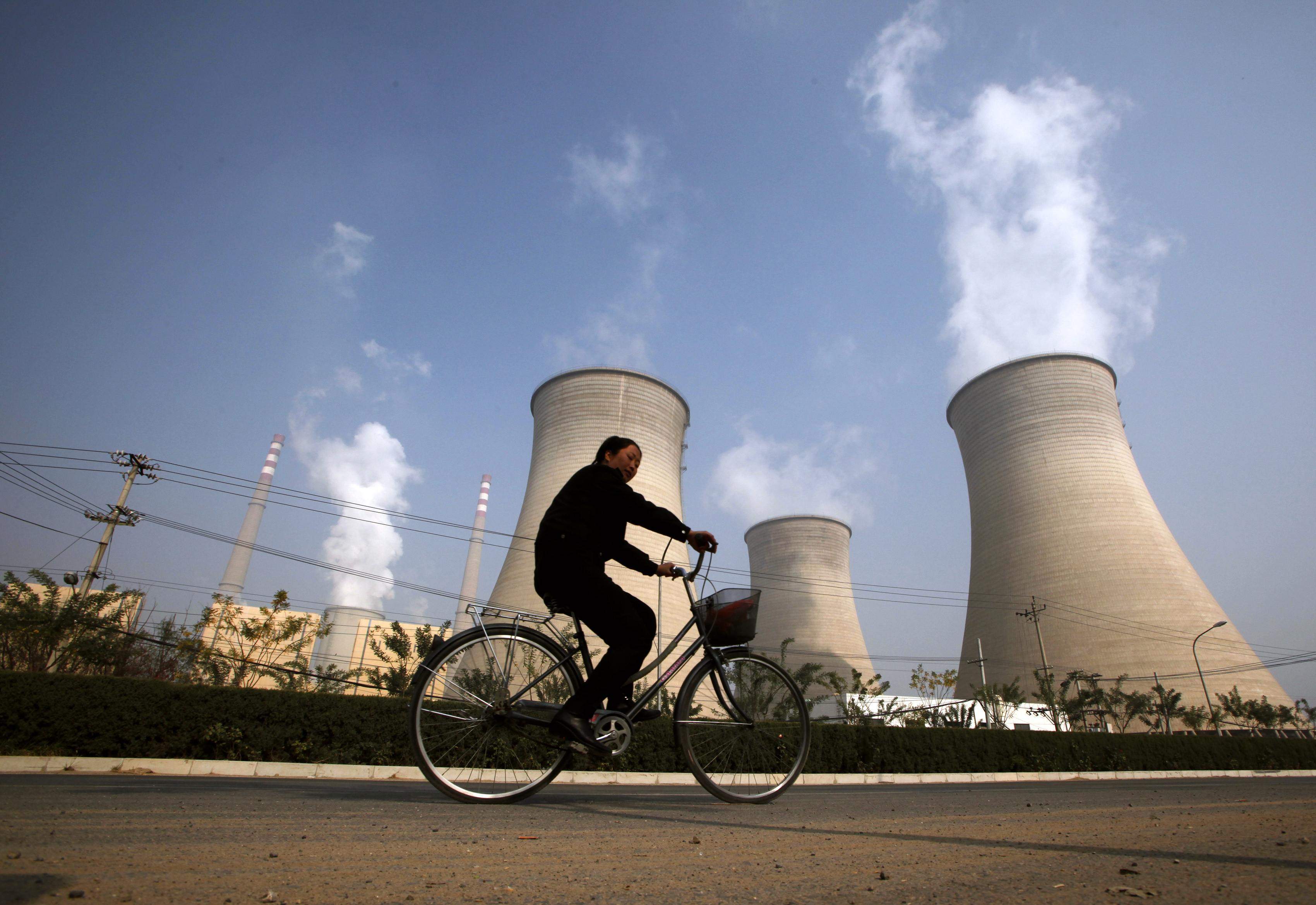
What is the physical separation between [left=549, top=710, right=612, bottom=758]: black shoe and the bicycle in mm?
36

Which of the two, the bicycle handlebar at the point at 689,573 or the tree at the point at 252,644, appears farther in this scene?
the tree at the point at 252,644

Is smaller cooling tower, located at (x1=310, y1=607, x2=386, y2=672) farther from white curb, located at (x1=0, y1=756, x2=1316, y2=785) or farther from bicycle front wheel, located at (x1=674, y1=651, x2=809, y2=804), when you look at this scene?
bicycle front wheel, located at (x1=674, y1=651, x2=809, y2=804)

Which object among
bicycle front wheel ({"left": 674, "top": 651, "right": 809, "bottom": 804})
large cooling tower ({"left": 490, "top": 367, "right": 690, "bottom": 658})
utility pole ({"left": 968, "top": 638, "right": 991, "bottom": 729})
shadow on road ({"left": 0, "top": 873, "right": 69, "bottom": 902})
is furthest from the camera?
utility pole ({"left": 968, "top": 638, "right": 991, "bottom": 729})

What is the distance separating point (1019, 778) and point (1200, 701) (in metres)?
17.4

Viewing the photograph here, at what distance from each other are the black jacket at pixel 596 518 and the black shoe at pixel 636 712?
429 millimetres

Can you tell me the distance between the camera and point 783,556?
33188 mm

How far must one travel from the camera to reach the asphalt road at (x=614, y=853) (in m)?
0.98

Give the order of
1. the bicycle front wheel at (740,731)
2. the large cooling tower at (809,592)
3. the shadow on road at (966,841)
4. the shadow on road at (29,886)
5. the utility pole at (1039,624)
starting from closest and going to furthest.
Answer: the shadow on road at (29,886), the shadow on road at (966,841), the bicycle front wheel at (740,731), the utility pole at (1039,624), the large cooling tower at (809,592)

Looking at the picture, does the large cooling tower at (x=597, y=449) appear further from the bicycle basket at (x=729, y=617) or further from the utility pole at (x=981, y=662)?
the bicycle basket at (x=729, y=617)

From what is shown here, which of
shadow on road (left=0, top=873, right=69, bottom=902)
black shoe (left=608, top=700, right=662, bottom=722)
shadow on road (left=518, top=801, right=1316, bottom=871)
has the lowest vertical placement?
shadow on road (left=0, top=873, right=69, bottom=902)

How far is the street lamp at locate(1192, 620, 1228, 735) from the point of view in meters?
21.8

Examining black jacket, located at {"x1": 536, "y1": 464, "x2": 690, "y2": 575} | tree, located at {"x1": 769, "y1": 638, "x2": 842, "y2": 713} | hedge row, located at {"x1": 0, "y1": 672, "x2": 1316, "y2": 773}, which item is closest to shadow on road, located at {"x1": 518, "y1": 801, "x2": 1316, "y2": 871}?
black jacket, located at {"x1": 536, "y1": 464, "x2": 690, "y2": 575}

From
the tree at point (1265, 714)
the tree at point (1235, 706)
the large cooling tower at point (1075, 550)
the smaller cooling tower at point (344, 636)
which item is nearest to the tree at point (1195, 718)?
the large cooling tower at point (1075, 550)

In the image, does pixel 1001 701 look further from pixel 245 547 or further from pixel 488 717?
pixel 245 547
